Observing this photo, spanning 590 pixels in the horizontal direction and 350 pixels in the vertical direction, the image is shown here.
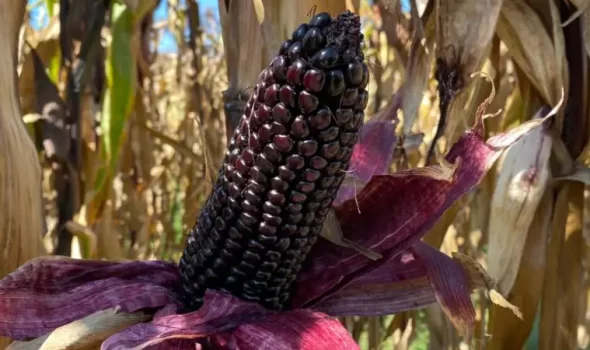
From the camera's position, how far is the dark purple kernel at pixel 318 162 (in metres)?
0.46

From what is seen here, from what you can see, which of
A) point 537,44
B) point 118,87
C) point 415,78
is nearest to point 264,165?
point 415,78

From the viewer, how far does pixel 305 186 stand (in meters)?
0.48

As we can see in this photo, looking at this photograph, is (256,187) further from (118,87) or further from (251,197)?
(118,87)

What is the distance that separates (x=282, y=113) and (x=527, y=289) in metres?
0.54

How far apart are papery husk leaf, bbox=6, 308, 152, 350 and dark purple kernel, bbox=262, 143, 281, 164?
18 centimetres

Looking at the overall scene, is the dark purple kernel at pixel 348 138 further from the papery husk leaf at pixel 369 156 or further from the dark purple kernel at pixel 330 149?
the papery husk leaf at pixel 369 156

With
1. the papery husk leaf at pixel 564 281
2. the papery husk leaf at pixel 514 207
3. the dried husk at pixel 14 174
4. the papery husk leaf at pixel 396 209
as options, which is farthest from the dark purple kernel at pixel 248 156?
the papery husk leaf at pixel 564 281

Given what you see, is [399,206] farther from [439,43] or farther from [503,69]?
[503,69]

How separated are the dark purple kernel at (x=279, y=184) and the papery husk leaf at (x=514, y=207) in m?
0.40

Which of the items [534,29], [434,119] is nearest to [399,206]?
[534,29]

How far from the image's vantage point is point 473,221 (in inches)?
52.5

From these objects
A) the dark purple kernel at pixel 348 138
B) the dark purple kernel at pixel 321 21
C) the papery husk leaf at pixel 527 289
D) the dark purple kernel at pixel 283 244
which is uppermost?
the dark purple kernel at pixel 321 21

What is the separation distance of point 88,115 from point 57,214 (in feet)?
0.77

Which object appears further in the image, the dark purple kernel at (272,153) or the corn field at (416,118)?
the corn field at (416,118)
